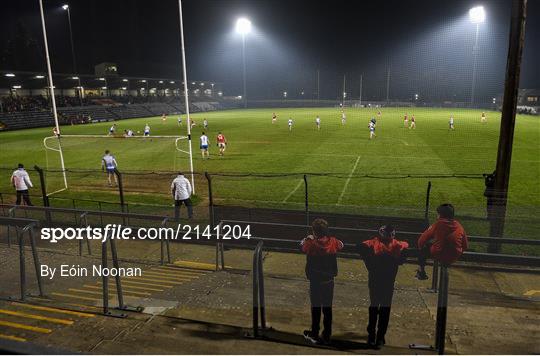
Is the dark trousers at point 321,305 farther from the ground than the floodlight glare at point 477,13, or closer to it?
closer to it

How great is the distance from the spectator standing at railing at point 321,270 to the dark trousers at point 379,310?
1.67ft

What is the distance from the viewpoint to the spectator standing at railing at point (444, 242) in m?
4.98

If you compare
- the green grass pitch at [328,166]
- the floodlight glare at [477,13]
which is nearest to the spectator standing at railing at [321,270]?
the green grass pitch at [328,166]

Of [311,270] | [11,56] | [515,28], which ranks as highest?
[11,56]

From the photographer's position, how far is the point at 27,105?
59.4 meters

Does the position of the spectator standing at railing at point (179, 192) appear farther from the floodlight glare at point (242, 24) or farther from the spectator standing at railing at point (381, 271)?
the floodlight glare at point (242, 24)

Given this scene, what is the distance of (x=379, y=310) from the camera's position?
492cm

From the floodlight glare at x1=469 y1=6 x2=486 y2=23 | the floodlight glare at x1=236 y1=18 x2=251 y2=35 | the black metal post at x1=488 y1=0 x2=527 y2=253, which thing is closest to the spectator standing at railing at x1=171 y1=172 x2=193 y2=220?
the black metal post at x1=488 y1=0 x2=527 y2=253

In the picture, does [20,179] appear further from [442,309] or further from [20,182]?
[442,309]

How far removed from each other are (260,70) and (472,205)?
109 metres

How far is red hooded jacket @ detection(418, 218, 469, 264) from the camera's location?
16.4 ft

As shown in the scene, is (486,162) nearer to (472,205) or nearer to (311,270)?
(472,205)

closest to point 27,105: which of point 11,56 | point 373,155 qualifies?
point 11,56

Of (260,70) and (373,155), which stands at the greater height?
(260,70)
